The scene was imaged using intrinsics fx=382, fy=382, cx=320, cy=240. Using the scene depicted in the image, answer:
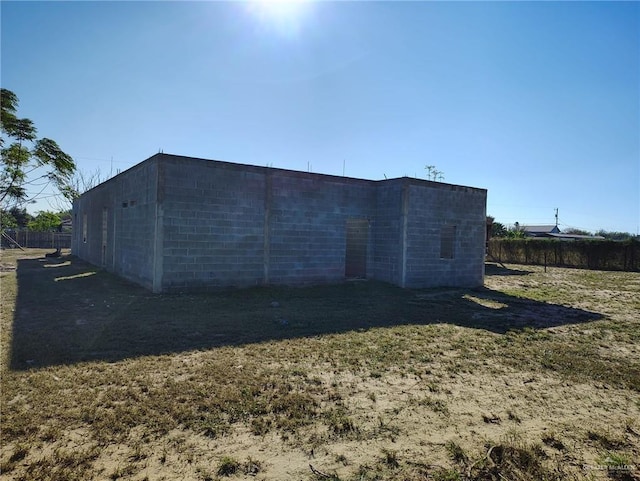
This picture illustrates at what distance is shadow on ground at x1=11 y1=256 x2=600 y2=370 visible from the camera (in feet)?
19.3

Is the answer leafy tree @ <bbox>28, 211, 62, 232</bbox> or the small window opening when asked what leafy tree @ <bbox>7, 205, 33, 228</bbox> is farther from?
the small window opening

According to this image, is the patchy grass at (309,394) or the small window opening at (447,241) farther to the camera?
the small window opening at (447,241)

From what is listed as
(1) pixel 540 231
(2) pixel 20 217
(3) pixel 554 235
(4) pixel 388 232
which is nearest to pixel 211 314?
(4) pixel 388 232

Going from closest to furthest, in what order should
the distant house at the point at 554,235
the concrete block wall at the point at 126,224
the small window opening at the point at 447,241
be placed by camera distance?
the concrete block wall at the point at 126,224 → the small window opening at the point at 447,241 → the distant house at the point at 554,235

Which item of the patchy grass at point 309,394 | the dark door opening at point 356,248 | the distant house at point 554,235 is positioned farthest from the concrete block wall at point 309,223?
the distant house at point 554,235

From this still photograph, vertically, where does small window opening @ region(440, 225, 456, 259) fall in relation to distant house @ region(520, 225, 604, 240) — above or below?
below

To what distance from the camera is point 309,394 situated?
427 cm

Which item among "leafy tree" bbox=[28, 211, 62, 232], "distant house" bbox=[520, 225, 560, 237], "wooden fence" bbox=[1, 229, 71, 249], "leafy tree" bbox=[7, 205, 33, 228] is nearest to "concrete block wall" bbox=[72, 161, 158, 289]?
"wooden fence" bbox=[1, 229, 71, 249]

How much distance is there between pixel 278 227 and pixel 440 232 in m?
5.96

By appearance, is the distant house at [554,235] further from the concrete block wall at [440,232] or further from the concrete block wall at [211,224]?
the concrete block wall at [211,224]

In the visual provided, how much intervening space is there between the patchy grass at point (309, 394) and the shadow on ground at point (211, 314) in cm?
7

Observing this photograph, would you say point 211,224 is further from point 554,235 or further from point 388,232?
point 554,235

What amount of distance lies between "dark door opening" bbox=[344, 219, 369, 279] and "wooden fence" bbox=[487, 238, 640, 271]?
15.4m

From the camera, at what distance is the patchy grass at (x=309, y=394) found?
299 centimetres
